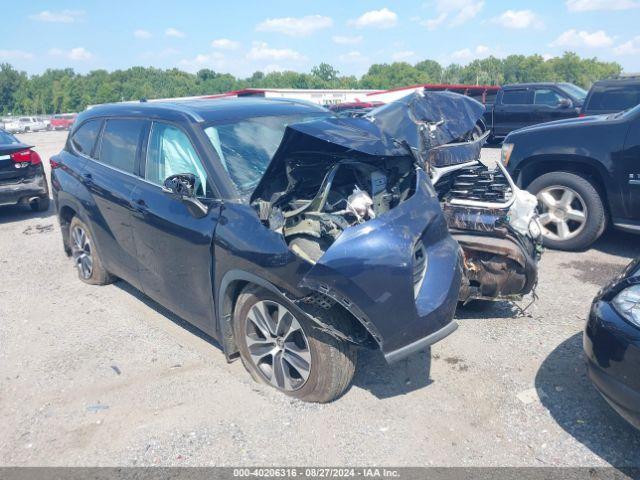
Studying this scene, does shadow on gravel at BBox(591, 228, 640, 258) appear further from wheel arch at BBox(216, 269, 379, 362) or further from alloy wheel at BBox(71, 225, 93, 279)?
alloy wheel at BBox(71, 225, 93, 279)

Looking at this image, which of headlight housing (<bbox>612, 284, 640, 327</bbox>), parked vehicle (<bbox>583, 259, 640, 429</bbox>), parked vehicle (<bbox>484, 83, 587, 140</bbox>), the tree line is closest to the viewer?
parked vehicle (<bbox>583, 259, 640, 429</bbox>)

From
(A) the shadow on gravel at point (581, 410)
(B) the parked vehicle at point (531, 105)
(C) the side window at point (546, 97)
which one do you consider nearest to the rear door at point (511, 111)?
(B) the parked vehicle at point (531, 105)

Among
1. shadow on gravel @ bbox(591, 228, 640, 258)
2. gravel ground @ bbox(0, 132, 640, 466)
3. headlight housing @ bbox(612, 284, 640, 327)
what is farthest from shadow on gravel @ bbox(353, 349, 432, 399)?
shadow on gravel @ bbox(591, 228, 640, 258)

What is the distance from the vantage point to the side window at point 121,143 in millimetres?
4285

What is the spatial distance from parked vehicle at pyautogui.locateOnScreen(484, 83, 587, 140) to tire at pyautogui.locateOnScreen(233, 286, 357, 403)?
43.0ft

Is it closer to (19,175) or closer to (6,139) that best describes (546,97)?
(19,175)

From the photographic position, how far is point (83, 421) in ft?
10.7

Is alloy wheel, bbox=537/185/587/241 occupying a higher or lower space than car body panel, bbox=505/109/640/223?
lower

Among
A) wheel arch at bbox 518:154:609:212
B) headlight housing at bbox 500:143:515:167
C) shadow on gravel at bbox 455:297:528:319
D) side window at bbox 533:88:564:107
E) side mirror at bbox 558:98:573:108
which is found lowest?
shadow on gravel at bbox 455:297:528:319

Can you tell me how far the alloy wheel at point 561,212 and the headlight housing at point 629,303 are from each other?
3314 mm

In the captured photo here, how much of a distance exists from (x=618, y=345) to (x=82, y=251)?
16.4ft

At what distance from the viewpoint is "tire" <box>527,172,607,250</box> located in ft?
18.4

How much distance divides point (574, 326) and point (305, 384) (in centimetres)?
236

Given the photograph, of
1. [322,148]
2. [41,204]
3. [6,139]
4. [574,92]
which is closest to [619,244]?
[322,148]
